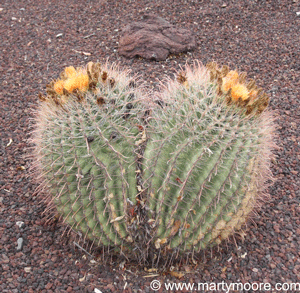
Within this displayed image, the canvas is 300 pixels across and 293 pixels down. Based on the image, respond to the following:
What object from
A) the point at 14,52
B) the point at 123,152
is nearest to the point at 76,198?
the point at 123,152

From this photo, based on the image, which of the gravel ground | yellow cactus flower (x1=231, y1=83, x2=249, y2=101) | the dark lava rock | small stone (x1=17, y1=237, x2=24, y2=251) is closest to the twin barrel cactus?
yellow cactus flower (x1=231, y1=83, x2=249, y2=101)

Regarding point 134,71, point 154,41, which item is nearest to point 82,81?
point 134,71

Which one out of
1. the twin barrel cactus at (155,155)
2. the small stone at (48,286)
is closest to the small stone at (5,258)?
the small stone at (48,286)

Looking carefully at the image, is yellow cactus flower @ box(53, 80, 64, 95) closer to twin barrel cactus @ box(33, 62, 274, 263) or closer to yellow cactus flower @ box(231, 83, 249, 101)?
twin barrel cactus @ box(33, 62, 274, 263)

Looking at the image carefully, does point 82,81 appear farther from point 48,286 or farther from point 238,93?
point 48,286

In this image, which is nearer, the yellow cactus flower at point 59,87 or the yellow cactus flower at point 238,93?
the yellow cactus flower at point 238,93

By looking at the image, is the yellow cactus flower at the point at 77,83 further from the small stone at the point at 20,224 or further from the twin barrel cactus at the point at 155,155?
the small stone at the point at 20,224
